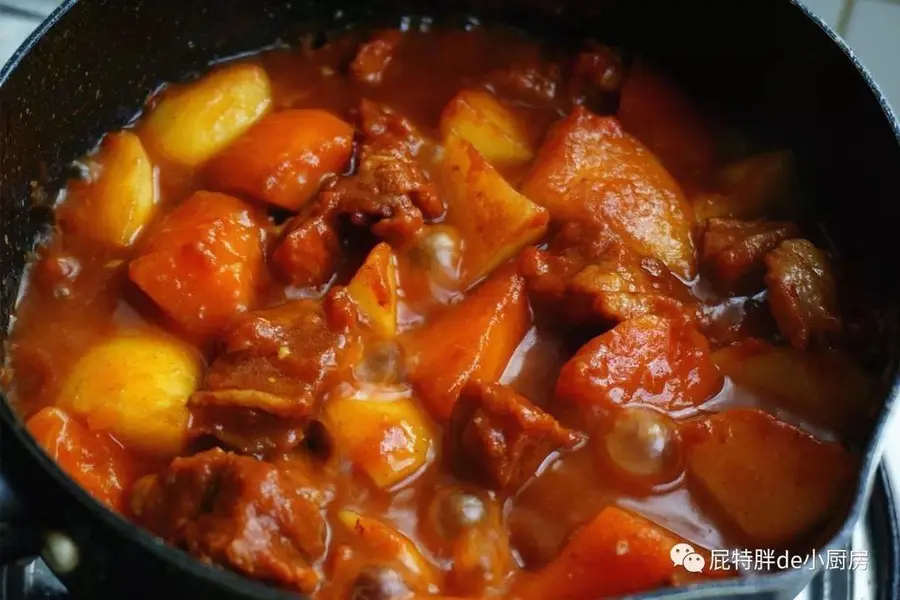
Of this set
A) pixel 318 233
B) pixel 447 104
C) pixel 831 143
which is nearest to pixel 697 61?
pixel 831 143

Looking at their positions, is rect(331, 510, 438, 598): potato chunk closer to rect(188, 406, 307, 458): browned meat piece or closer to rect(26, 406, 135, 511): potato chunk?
rect(188, 406, 307, 458): browned meat piece

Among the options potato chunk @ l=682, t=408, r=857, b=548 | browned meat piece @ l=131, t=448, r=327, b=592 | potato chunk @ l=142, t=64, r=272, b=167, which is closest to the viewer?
browned meat piece @ l=131, t=448, r=327, b=592

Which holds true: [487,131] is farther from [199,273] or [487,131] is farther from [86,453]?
[86,453]

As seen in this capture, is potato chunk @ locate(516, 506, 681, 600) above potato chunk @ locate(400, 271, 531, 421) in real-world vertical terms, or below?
below

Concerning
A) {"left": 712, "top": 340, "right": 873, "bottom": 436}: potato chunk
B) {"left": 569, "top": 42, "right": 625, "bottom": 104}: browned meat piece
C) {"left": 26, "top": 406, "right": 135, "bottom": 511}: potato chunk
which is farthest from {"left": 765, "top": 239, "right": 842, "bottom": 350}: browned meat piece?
{"left": 26, "top": 406, "right": 135, "bottom": 511}: potato chunk

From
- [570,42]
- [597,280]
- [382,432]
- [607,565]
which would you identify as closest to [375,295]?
[382,432]
